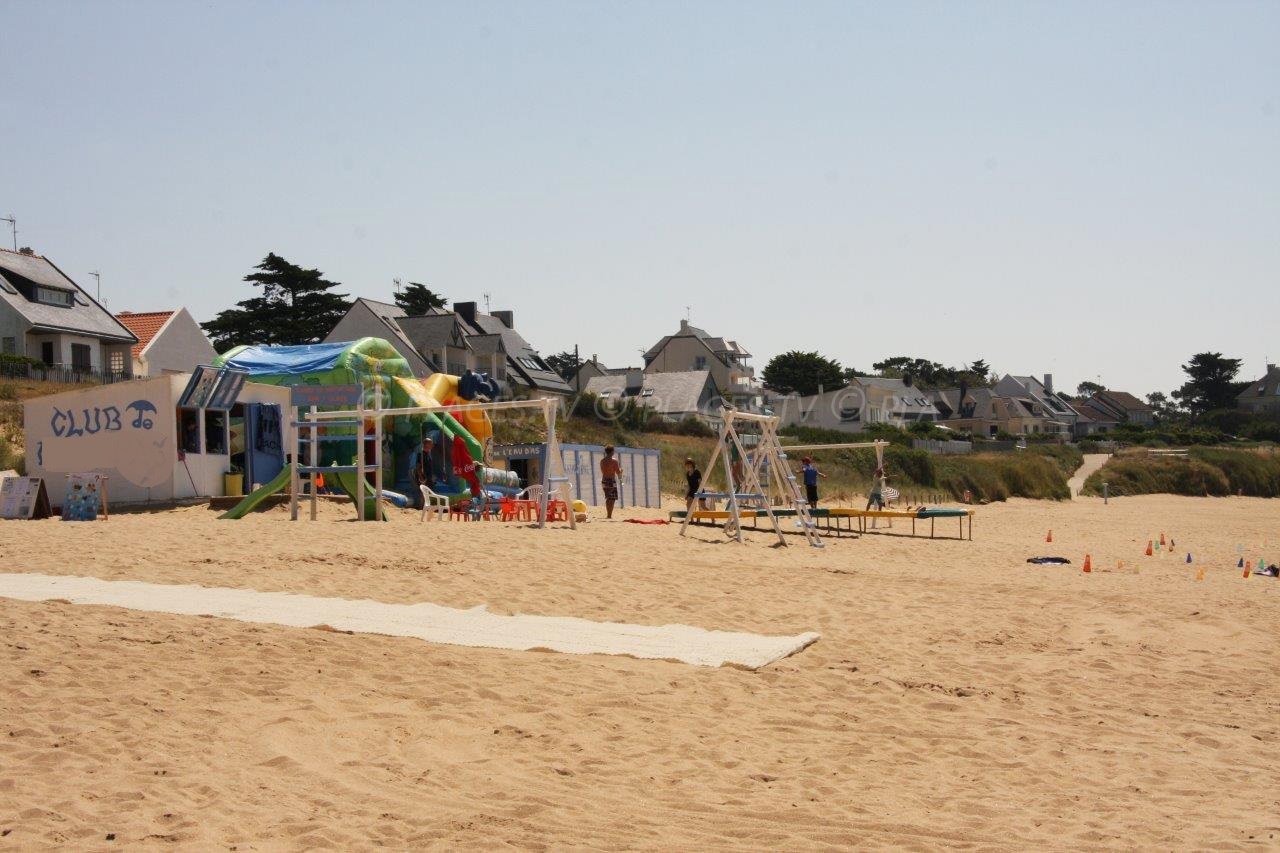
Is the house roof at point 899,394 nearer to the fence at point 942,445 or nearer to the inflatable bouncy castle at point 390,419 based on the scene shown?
the fence at point 942,445

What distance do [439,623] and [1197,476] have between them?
5518 cm

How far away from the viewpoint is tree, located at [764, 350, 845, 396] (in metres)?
95.4

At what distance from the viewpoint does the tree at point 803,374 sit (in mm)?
95438

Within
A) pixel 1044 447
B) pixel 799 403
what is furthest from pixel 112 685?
pixel 799 403

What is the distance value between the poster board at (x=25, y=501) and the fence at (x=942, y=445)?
4932cm

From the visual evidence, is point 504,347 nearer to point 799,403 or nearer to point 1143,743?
point 799,403

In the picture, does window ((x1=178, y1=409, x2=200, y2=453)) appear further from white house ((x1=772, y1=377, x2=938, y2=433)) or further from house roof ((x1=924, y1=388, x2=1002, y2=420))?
house roof ((x1=924, y1=388, x2=1002, y2=420))

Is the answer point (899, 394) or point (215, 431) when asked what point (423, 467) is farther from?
point (899, 394)

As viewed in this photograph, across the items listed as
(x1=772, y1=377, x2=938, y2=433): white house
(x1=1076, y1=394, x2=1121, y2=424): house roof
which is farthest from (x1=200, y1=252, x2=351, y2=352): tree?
(x1=1076, y1=394, x2=1121, y2=424): house roof

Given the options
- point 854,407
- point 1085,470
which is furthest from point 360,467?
point 854,407

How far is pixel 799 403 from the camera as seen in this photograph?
88.4 m

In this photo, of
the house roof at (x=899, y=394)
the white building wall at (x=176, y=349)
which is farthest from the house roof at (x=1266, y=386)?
the white building wall at (x=176, y=349)

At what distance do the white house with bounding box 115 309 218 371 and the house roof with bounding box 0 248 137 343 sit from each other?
3.77ft

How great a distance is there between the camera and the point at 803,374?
96.1 meters
